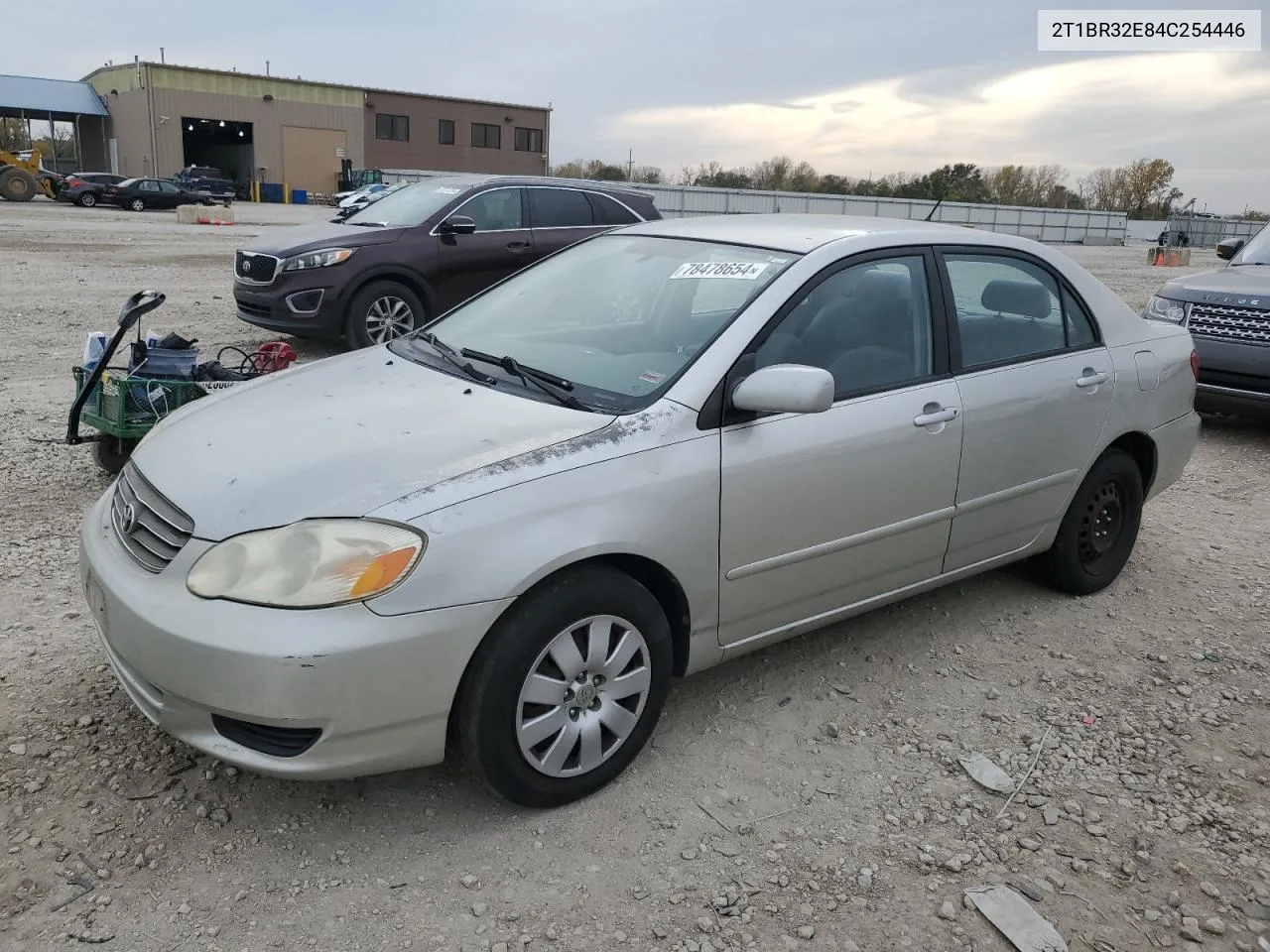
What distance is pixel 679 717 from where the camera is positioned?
330 cm

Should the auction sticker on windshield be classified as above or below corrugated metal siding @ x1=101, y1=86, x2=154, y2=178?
below

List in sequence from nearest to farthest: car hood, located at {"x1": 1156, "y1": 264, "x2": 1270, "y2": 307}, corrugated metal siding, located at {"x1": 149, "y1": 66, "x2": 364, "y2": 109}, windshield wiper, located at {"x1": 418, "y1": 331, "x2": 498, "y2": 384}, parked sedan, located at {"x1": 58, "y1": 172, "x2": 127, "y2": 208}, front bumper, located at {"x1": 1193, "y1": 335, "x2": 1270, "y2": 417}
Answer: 1. windshield wiper, located at {"x1": 418, "y1": 331, "x2": 498, "y2": 384}
2. front bumper, located at {"x1": 1193, "y1": 335, "x2": 1270, "y2": 417}
3. car hood, located at {"x1": 1156, "y1": 264, "x2": 1270, "y2": 307}
4. parked sedan, located at {"x1": 58, "y1": 172, "x2": 127, "y2": 208}
5. corrugated metal siding, located at {"x1": 149, "y1": 66, "x2": 364, "y2": 109}

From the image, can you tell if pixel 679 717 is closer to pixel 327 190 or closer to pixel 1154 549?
pixel 1154 549

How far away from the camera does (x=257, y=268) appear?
334 inches

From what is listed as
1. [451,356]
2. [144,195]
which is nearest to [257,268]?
[451,356]

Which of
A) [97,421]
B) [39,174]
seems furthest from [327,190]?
[97,421]

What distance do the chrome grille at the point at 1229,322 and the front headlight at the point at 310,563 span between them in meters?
7.06

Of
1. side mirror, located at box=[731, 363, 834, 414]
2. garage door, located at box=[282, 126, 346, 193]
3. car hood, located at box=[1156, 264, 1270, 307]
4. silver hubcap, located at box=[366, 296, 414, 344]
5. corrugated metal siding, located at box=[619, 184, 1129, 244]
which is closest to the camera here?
side mirror, located at box=[731, 363, 834, 414]

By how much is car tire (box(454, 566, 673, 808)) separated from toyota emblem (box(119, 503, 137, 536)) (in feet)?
3.49

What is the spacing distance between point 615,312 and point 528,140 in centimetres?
6357

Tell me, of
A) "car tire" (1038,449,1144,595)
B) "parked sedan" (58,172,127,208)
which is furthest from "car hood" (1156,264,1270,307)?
"parked sedan" (58,172,127,208)

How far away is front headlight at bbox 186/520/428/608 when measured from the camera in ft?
7.69

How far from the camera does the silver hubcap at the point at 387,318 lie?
8625mm

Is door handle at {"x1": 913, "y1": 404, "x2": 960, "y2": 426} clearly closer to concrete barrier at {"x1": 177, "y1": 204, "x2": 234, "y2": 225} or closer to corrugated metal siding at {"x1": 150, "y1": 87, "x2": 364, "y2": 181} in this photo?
concrete barrier at {"x1": 177, "y1": 204, "x2": 234, "y2": 225}
